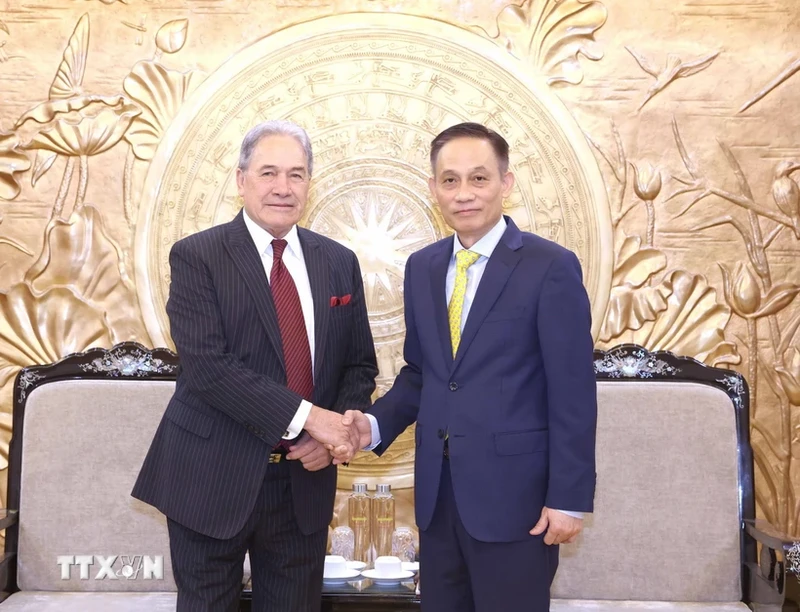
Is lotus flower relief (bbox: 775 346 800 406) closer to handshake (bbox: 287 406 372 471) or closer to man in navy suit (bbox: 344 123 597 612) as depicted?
man in navy suit (bbox: 344 123 597 612)

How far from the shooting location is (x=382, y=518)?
2.94 metres

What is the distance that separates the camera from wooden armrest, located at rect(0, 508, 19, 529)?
2766 mm

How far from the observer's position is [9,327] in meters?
3.32

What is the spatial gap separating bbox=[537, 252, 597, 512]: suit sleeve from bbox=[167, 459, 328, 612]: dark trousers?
2.22 ft

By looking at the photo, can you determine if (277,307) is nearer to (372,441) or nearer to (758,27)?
(372,441)

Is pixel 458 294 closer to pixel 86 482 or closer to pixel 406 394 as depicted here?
pixel 406 394

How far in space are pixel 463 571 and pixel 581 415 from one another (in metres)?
0.47

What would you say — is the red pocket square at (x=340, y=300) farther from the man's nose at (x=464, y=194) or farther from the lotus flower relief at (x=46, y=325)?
the lotus flower relief at (x=46, y=325)

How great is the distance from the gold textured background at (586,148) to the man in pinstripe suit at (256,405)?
1.09 metres

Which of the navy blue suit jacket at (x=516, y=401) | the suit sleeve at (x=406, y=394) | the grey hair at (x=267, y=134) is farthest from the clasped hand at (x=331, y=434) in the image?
the grey hair at (x=267, y=134)

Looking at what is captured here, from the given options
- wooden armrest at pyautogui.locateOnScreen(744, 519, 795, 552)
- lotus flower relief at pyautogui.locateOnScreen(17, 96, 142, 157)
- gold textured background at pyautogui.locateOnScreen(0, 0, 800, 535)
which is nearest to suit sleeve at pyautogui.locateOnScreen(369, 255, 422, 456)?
gold textured background at pyautogui.locateOnScreen(0, 0, 800, 535)

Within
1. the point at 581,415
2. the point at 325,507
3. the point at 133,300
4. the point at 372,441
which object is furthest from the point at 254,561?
the point at 133,300

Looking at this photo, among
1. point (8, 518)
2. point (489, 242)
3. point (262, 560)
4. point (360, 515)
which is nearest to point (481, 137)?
point (489, 242)

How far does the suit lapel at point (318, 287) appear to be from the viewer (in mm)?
2191
